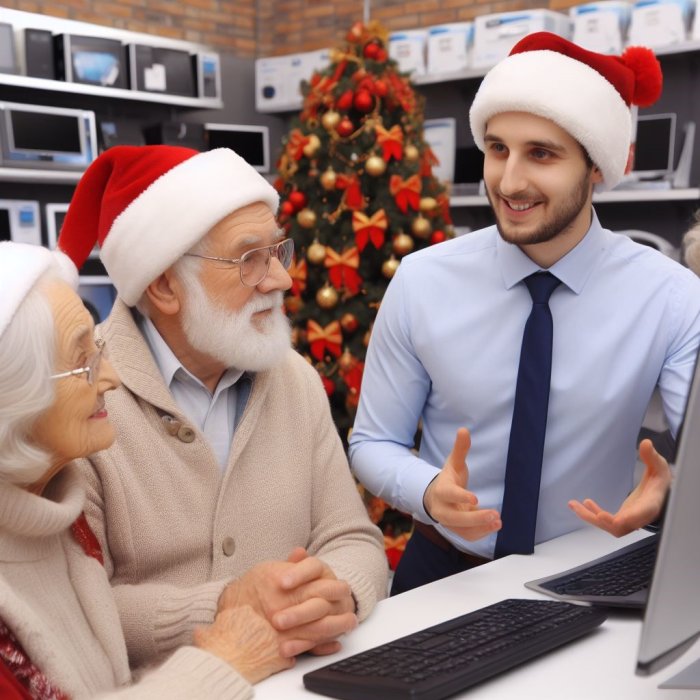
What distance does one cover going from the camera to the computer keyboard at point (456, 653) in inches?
39.2

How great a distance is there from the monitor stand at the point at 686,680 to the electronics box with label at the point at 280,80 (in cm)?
502

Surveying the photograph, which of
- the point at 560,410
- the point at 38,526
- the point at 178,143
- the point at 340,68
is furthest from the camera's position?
the point at 178,143

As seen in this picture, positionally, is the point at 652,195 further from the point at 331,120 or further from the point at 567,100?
the point at 567,100

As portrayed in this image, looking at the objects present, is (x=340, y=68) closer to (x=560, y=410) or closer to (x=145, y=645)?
(x=560, y=410)

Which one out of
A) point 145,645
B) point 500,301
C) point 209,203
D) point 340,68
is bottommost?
point 145,645

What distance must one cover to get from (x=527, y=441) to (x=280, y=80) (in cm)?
467

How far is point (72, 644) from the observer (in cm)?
Result: 107

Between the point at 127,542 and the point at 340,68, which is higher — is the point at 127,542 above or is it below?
below

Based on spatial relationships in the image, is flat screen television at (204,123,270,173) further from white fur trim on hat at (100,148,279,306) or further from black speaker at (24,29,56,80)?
white fur trim on hat at (100,148,279,306)

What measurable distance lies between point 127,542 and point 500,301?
84 cm

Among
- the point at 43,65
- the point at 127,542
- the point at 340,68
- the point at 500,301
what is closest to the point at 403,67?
the point at 340,68

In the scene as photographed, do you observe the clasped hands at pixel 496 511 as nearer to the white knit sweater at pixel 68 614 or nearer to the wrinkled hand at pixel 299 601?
the wrinkled hand at pixel 299 601

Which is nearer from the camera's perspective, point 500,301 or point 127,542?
point 127,542

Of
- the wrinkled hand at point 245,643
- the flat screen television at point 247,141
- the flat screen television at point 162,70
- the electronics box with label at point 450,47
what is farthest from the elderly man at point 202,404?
the flat screen television at point 247,141
